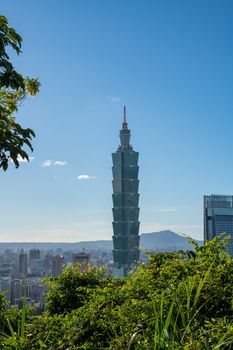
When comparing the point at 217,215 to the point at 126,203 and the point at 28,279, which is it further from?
the point at 28,279

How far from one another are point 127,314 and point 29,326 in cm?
105

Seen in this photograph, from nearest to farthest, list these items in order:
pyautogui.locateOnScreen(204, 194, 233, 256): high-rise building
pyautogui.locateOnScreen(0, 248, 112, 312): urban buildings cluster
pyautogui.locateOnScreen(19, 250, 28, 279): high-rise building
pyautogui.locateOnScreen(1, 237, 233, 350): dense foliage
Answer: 1. pyautogui.locateOnScreen(1, 237, 233, 350): dense foliage
2. pyautogui.locateOnScreen(19, 250, 28, 279): high-rise building
3. pyautogui.locateOnScreen(0, 248, 112, 312): urban buildings cluster
4. pyautogui.locateOnScreen(204, 194, 233, 256): high-rise building

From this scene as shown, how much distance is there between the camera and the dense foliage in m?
3.05

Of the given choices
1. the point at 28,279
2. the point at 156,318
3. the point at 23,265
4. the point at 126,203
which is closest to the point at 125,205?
the point at 126,203

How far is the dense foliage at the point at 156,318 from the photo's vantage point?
305cm

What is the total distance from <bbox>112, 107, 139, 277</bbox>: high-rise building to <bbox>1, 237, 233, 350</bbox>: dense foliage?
14194cm

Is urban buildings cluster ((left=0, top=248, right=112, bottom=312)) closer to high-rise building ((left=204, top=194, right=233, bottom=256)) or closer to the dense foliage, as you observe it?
the dense foliage

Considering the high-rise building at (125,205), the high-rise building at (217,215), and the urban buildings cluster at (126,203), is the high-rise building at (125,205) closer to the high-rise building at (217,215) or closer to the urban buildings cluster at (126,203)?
the urban buildings cluster at (126,203)

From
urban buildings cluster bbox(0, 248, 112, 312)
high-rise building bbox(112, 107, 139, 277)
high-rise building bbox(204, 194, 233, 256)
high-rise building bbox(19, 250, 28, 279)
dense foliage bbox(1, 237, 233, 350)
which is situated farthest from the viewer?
high-rise building bbox(112, 107, 139, 277)

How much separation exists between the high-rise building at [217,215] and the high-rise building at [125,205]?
23175 millimetres

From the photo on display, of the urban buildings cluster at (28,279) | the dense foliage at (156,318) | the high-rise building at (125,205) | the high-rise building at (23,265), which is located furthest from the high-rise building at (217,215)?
the dense foliage at (156,318)

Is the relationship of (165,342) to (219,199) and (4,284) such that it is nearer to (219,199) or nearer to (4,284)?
(4,284)

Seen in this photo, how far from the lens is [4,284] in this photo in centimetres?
10462

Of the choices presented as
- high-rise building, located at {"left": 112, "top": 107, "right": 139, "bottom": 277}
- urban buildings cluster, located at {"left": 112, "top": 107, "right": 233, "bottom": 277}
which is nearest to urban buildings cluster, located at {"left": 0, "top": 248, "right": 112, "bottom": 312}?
high-rise building, located at {"left": 112, "top": 107, "right": 139, "bottom": 277}
